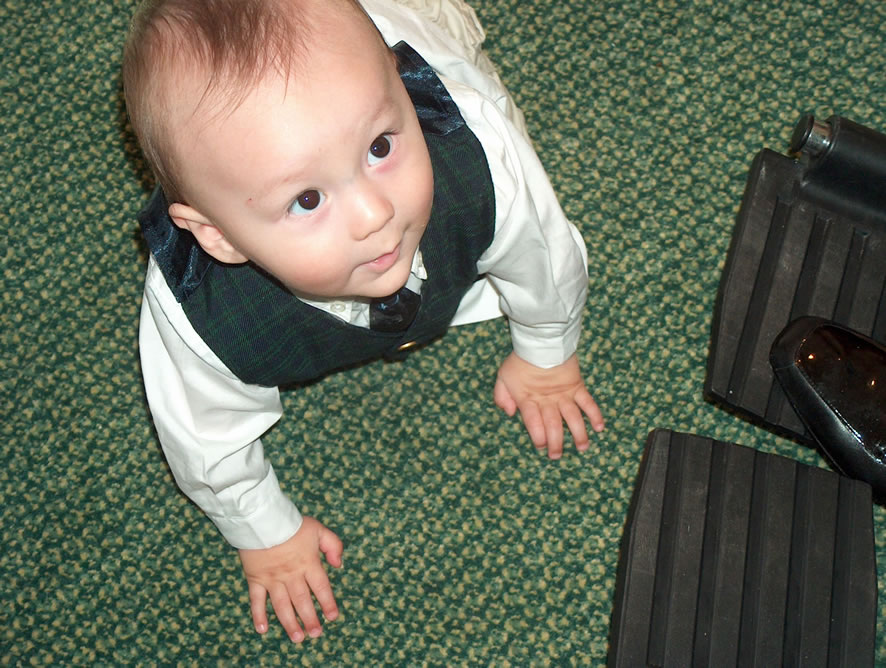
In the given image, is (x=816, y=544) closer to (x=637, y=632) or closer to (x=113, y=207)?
(x=637, y=632)

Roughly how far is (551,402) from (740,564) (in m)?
0.25

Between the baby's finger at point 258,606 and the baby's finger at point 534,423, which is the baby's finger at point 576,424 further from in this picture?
the baby's finger at point 258,606

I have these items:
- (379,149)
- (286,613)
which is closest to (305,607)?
(286,613)

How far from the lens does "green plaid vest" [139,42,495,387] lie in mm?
816

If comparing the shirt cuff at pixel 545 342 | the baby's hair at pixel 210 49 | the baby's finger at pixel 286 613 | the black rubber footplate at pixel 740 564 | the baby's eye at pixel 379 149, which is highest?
the baby's hair at pixel 210 49

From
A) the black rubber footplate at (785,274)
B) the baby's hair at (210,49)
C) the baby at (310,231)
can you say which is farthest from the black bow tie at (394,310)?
the black rubber footplate at (785,274)

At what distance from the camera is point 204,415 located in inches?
34.7

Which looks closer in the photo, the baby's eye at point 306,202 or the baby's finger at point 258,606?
the baby's eye at point 306,202

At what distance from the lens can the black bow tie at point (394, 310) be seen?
88 centimetres

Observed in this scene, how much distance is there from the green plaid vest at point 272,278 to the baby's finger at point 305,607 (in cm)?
28

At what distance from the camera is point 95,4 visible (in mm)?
1288

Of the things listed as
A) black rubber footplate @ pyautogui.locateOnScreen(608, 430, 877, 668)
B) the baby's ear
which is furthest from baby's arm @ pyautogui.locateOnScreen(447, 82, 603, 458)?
the baby's ear

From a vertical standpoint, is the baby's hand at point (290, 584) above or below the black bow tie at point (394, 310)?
below

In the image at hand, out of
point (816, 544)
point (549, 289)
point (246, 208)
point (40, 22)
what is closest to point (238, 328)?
point (246, 208)
